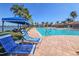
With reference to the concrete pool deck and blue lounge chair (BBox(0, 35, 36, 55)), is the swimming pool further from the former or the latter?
blue lounge chair (BBox(0, 35, 36, 55))

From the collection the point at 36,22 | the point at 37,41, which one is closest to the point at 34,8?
the point at 36,22

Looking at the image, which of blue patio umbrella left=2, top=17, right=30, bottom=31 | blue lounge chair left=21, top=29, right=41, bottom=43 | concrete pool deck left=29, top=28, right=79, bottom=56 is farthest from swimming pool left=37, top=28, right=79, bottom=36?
blue patio umbrella left=2, top=17, right=30, bottom=31

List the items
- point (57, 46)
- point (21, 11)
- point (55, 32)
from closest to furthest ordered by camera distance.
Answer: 1. point (57, 46)
2. point (21, 11)
3. point (55, 32)

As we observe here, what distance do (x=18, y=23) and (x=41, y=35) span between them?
2.27ft

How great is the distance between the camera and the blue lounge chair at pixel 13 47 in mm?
6227

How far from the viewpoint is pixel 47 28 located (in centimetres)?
696

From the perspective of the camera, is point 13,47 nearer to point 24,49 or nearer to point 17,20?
point 24,49

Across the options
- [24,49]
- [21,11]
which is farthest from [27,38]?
[21,11]

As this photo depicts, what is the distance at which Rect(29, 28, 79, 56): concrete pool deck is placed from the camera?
21.8 ft

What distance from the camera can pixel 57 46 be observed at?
267 inches

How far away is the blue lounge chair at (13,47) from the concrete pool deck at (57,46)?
0.20 m

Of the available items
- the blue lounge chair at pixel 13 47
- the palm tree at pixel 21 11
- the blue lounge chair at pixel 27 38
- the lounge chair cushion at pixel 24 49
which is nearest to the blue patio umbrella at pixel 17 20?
the palm tree at pixel 21 11

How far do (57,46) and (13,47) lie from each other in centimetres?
113

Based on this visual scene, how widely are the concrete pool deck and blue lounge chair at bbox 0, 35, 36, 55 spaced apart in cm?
20
